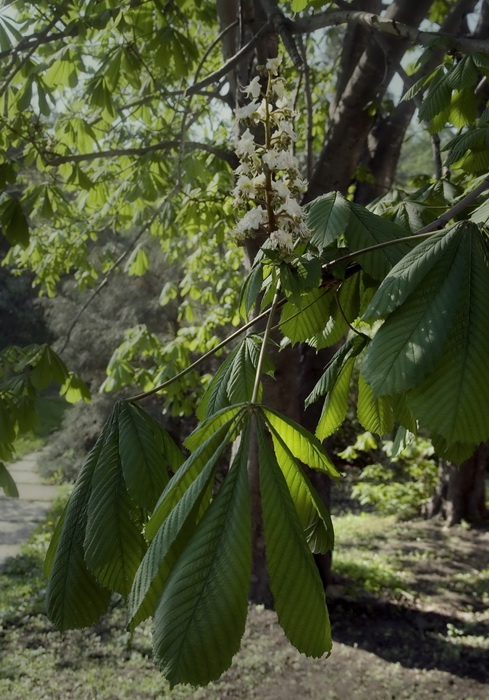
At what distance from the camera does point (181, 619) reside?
0.59m

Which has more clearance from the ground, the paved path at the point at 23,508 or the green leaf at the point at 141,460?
the green leaf at the point at 141,460

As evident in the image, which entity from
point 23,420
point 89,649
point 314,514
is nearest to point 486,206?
point 314,514

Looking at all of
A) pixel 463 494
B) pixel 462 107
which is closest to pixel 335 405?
pixel 462 107

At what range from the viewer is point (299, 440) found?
32.3 inches

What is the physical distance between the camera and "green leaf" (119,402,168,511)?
84 cm

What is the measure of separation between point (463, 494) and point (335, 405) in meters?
6.00

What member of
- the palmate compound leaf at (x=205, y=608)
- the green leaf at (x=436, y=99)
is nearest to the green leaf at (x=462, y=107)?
the green leaf at (x=436, y=99)

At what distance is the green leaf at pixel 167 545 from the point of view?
0.64 metres

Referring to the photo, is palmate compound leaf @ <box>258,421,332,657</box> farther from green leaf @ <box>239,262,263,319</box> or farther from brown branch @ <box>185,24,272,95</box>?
brown branch @ <box>185,24,272,95</box>

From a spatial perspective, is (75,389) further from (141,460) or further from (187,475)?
(187,475)

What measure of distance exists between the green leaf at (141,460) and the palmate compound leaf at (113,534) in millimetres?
17

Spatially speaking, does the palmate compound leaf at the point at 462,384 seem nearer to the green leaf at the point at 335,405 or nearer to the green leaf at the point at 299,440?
the green leaf at the point at 299,440

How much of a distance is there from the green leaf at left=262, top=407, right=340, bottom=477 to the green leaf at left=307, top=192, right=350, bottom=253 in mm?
344

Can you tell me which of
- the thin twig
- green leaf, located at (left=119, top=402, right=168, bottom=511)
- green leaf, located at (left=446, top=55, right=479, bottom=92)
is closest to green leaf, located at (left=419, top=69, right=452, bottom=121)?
green leaf, located at (left=446, top=55, right=479, bottom=92)
